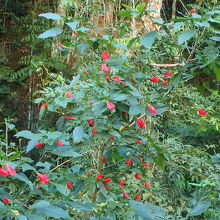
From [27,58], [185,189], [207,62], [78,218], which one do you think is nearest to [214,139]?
[185,189]

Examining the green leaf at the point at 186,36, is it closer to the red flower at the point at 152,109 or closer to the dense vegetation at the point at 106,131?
the dense vegetation at the point at 106,131

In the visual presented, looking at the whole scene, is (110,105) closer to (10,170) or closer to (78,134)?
(78,134)

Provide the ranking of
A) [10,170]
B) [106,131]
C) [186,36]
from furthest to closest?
[106,131], [186,36], [10,170]

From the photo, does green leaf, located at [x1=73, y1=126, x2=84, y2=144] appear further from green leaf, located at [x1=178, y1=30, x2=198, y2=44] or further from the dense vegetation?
green leaf, located at [x1=178, y1=30, x2=198, y2=44]

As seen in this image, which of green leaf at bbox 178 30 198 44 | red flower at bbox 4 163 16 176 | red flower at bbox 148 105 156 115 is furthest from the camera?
red flower at bbox 148 105 156 115

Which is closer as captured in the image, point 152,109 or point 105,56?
point 152,109

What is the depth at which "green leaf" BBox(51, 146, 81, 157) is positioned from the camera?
123cm

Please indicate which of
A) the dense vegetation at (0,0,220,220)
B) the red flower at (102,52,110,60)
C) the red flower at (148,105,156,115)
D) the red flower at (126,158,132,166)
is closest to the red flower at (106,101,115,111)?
the dense vegetation at (0,0,220,220)

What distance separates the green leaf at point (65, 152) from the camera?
1.23 m

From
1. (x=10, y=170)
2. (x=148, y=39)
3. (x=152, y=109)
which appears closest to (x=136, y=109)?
(x=152, y=109)

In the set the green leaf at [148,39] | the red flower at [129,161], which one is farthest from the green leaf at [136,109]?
the red flower at [129,161]

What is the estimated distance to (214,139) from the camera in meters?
4.62

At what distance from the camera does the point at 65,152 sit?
4.09 ft

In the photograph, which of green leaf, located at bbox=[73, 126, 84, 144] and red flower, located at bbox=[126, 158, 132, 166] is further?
red flower, located at bbox=[126, 158, 132, 166]
